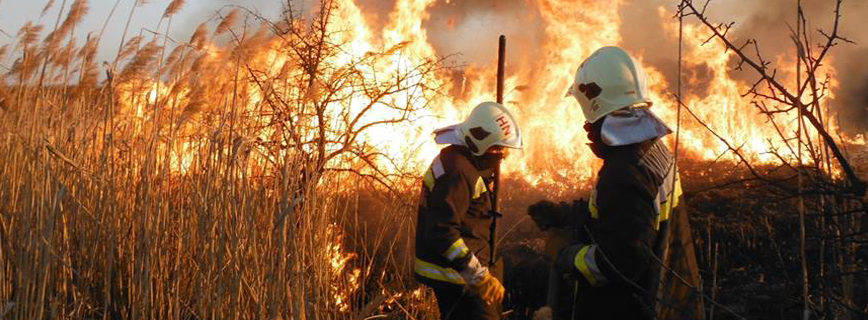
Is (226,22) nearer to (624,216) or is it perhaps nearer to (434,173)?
(434,173)

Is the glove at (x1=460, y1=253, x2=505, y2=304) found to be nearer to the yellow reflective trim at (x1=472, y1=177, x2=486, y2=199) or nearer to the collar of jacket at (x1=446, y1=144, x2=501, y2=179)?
the yellow reflective trim at (x1=472, y1=177, x2=486, y2=199)

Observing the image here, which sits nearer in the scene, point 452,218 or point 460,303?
point 452,218

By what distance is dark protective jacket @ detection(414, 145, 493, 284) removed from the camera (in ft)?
13.6

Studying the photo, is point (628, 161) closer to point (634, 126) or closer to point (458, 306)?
point (634, 126)

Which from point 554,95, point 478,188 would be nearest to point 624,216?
point 478,188

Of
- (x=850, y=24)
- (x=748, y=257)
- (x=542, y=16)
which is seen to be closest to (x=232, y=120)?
(x=748, y=257)

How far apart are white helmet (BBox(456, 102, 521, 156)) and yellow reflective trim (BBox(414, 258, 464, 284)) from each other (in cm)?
76

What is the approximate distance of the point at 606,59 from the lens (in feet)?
9.84

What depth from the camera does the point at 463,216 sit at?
430 centimetres

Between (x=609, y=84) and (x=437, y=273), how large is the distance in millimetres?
1774

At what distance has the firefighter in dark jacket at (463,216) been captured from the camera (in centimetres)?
417

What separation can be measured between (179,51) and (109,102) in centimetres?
74

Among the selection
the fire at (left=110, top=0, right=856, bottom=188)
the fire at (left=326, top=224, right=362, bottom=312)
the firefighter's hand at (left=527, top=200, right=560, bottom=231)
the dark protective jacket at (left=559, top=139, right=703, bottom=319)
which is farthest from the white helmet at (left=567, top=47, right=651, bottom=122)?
the fire at (left=110, top=0, right=856, bottom=188)

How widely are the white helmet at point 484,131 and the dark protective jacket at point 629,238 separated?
176cm
